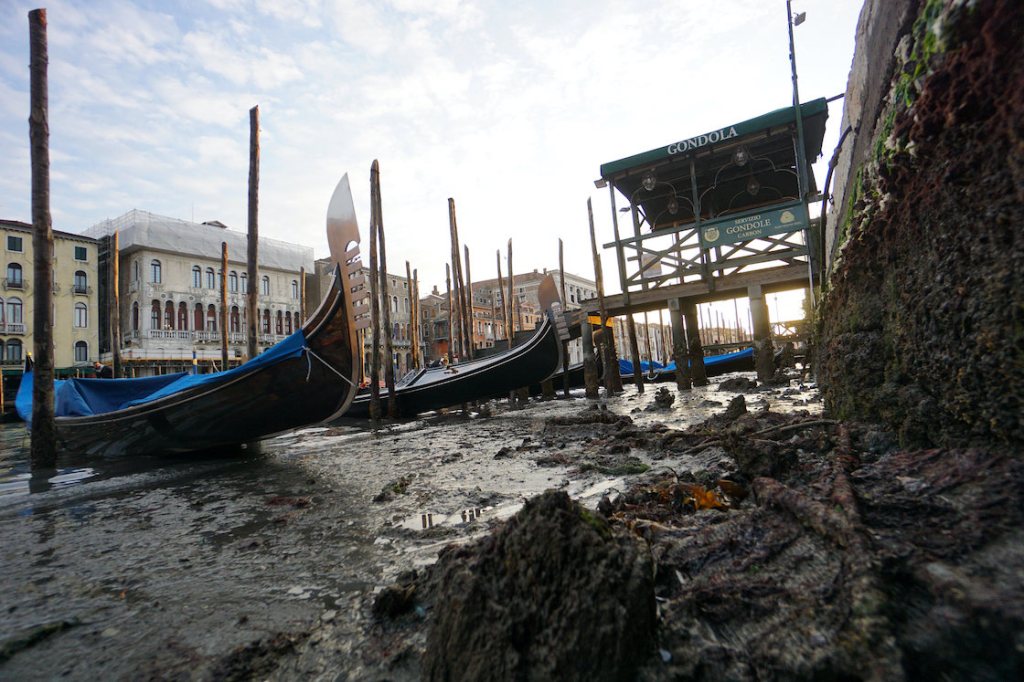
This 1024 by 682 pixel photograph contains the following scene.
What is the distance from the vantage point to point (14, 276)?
29.0 metres

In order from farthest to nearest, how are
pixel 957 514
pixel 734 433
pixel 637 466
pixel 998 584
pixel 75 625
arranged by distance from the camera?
1. pixel 637 466
2. pixel 734 433
3. pixel 75 625
4. pixel 957 514
5. pixel 998 584

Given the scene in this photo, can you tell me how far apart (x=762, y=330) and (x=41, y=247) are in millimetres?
13034

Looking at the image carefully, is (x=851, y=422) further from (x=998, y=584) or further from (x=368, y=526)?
(x=368, y=526)

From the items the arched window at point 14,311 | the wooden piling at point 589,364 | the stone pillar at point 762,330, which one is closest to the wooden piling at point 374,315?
the wooden piling at point 589,364

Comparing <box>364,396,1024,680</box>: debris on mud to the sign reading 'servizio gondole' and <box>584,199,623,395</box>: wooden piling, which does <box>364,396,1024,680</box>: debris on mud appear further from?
<box>584,199,623,395</box>: wooden piling

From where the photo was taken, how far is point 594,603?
4.22ft

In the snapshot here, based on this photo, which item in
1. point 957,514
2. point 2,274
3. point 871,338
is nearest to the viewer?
point 957,514

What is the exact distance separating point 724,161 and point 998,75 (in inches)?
432

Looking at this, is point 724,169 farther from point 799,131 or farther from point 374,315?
point 374,315

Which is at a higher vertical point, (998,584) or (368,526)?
(998,584)

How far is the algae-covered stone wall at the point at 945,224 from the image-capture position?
144cm

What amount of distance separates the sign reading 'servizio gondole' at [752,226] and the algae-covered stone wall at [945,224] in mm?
8401

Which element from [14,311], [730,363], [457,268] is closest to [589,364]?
[730,363]

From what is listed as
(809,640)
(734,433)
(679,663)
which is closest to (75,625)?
(679,663)
